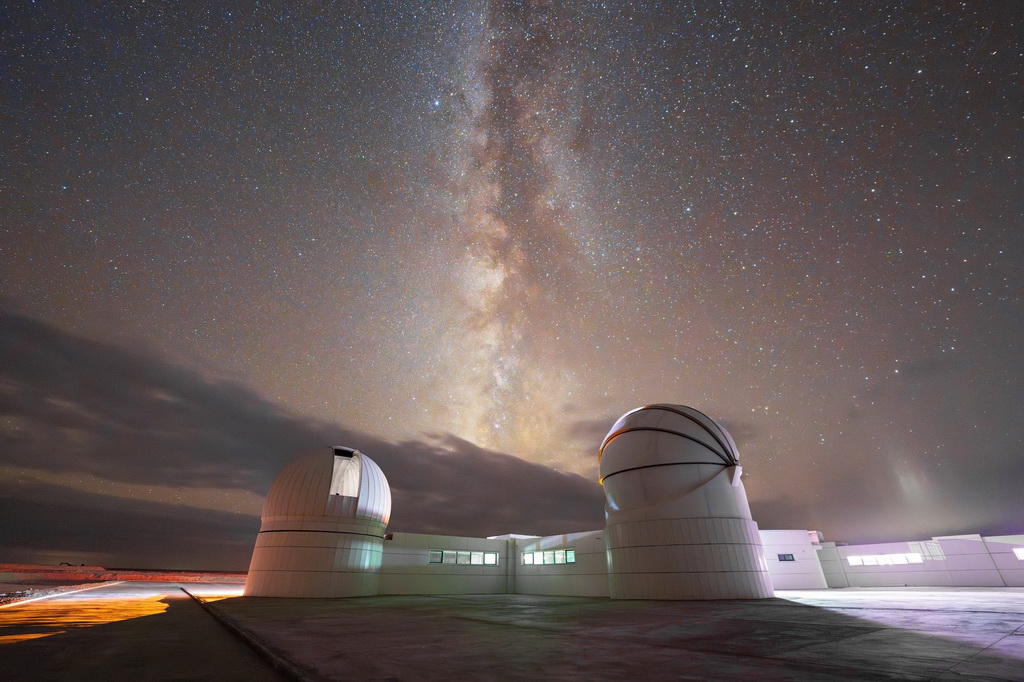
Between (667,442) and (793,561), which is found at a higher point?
(667,442)

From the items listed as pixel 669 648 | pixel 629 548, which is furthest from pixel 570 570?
pixel 669 648

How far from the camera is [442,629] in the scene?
816 centimetres

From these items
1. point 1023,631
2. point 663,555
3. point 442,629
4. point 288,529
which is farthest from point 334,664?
point 288,529

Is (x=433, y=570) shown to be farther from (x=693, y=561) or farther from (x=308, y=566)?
(x=693, y=561)

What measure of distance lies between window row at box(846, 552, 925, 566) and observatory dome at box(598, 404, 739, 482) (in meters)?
17.5

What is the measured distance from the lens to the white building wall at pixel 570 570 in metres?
24.4

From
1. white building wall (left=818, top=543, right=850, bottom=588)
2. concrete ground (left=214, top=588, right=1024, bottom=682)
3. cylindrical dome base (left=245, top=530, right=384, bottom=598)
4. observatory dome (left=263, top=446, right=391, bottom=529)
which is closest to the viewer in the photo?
concrete ground (left=214, top=588, right=1024, bottom=682)

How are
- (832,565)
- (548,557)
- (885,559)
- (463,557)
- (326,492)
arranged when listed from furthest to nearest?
(463,557) < (832,565) < (548,557) < (885,559) < (326,492)

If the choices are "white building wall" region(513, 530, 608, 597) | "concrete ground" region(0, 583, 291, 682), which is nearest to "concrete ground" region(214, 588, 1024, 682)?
"concrete ground" region(0, 583, 291, 682)

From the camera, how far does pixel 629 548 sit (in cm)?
1886

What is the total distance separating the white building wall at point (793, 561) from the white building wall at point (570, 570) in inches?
455

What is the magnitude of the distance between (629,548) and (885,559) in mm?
21822

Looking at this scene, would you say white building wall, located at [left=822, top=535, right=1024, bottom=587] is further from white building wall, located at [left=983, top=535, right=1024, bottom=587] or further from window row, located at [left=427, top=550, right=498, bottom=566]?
window row, located at [left=427, top=550, right=498, bottom=566]

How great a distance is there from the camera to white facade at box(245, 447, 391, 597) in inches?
856
